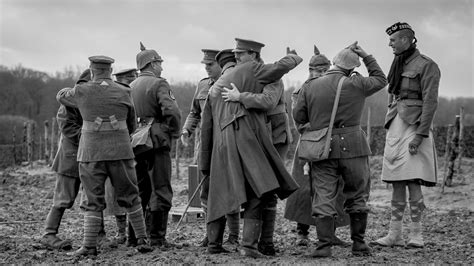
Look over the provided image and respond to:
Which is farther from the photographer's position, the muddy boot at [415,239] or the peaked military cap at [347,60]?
the muddy boot at [415,239]

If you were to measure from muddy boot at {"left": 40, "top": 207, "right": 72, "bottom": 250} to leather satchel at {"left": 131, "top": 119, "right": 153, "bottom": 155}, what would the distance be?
4.21 feet

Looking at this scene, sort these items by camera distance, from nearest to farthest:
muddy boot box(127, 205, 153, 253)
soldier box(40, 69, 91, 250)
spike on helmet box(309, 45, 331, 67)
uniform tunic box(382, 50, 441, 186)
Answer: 1. muddy boot box(127, 205, 153, 253)
2. uniform tunic box(382, 50, 441, 186)
3. soldier box(40, 69, 91, 250)
4. spike on helmet box(309, 45, 331, 67)

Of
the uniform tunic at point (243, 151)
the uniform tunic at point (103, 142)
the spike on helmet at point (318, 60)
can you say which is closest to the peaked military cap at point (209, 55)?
the spike on helmet at point (318, 60)

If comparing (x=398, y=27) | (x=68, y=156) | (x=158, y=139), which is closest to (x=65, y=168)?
(x=68, y=156)

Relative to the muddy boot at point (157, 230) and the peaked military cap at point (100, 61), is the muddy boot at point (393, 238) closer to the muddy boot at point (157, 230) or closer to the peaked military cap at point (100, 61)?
the muddy boot at point (157, 230)

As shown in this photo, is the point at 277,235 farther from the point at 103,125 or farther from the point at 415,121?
the point at 103,125

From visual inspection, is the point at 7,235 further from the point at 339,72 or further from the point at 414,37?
the point at 414,37

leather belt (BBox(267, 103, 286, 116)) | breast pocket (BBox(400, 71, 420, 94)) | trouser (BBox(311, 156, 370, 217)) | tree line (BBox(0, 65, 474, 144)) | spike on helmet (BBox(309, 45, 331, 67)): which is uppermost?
tree line (BBox(0, 65, 474, 144))

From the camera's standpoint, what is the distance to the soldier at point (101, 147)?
739 centimetres

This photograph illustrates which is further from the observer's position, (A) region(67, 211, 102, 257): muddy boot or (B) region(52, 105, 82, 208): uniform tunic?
(B) region(52, 105, 82, 208): uniform tunic

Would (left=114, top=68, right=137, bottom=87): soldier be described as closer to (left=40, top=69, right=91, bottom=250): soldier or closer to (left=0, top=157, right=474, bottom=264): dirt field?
(left=40, top=69, right=91, bottom=250): soldier

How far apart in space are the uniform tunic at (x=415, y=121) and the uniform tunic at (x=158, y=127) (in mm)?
2667

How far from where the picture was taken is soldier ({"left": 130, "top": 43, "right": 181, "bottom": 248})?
8.12 m

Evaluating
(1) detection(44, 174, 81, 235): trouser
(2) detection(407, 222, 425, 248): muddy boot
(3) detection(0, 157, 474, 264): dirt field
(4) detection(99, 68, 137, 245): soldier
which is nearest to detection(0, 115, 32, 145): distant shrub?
(3) detection(0, 157, 474, 264): dirt field
